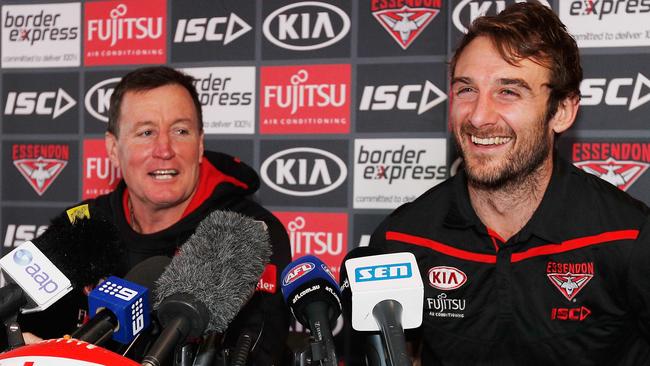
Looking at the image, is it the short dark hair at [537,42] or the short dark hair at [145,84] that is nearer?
the short dark hair at [537,42]

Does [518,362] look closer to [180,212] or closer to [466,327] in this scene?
A: [466,327]

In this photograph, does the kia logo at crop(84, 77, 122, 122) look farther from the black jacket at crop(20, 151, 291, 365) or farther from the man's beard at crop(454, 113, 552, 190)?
the man's beard at crop(454, 113, 552, 190)

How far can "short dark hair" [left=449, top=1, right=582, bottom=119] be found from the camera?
4.58ft

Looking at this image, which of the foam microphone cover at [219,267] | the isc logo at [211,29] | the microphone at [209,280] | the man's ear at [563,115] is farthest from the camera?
the isc logo at [211,29]

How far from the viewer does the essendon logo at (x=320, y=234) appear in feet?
7.84

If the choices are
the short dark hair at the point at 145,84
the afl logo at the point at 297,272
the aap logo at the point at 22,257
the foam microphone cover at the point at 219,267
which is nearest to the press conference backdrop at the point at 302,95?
the short dark hair at the point at 145,84

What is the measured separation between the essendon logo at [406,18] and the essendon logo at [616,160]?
0.72 meters

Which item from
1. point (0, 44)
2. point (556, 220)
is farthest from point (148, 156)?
point (0, 44)

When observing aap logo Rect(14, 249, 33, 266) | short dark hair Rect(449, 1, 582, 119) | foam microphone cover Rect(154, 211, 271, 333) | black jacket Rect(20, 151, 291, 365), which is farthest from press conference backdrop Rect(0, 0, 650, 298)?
aap logo Rect(14, 249, 33, 266)

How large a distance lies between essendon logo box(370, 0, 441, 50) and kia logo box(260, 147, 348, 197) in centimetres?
53

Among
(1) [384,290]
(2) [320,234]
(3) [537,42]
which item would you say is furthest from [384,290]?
(2) [320,234]

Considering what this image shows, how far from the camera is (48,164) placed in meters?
2.69

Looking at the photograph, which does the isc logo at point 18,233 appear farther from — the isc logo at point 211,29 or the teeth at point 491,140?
the teeth at point 491,140

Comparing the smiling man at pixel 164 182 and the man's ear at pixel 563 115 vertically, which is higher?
the man's ear at pixel 563 115
